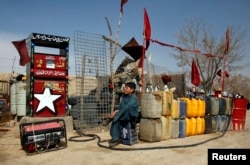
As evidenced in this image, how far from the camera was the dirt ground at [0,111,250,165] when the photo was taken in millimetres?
5465

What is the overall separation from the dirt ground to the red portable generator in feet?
0.60

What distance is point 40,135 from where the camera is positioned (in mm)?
6125

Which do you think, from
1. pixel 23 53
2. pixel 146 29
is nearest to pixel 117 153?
pixel 146 29

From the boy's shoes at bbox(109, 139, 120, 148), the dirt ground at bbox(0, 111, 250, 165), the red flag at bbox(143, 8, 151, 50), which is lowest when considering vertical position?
the dirt ground at bbox(0, 111, 250, 165)

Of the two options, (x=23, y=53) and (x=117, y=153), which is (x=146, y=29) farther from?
(x=117, y=153)

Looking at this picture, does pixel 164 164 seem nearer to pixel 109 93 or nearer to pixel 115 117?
pixel 115 117

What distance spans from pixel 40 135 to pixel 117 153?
160 cm

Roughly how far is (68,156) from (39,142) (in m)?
0.74

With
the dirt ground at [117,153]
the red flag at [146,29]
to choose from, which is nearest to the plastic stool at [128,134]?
the dirt ground at [117,153]

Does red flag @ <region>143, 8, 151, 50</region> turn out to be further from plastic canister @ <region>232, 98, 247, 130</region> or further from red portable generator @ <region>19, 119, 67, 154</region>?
plastic canister @ <region>232, 98, 247, 130</region>

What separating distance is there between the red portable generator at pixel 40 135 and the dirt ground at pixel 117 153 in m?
0.18

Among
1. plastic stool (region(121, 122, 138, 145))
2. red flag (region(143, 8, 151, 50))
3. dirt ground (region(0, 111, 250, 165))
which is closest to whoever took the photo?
dirt ground (region(0, 111, 250, 165))

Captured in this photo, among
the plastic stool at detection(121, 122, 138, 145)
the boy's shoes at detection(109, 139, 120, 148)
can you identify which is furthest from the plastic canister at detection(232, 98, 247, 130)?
the boy's shoes at detection(109, 139, 120, 148)

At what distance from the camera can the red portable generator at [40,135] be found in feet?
19.7
